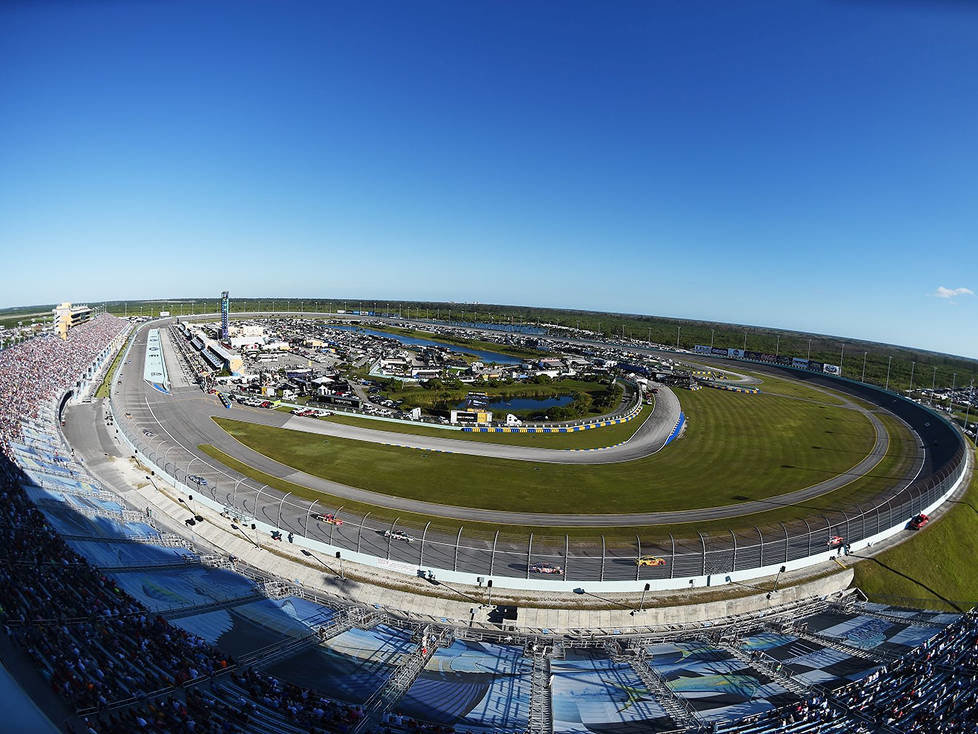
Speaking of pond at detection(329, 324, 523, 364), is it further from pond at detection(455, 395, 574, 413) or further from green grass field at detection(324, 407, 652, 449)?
green grass field at detection(324, 407, 652, 449)

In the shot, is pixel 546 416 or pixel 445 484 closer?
pixel 445 484

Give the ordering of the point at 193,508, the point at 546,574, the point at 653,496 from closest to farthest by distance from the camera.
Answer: the point at 546,574 < the point at 193,508 < the point at 653,496

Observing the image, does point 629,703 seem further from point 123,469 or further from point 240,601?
point 123,469

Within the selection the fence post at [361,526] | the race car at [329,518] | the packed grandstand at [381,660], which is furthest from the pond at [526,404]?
the packed grandstand at [381,660]

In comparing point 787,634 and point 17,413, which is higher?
point 17,413

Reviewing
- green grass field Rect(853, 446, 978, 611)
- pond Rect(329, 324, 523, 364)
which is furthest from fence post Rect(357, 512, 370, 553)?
pond Rect(329, 324, 523, 364)

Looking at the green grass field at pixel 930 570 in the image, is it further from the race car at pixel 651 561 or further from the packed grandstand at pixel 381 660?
the race car at pixel 651 561

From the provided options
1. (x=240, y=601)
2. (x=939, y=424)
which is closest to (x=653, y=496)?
(x=240, y=601)
